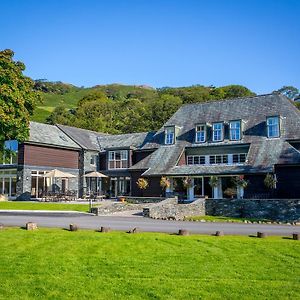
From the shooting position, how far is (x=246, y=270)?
40.7 ft

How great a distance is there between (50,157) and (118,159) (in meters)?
7.69

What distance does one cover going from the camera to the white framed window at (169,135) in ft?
141

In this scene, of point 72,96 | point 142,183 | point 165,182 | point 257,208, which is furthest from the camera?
point 72,96

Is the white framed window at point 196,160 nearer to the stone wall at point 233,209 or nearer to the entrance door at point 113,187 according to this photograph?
the stone wall at point 233,209

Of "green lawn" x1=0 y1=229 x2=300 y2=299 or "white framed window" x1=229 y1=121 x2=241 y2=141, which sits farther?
"white framed window" x1=229 y1=121 x2=241 y2=141

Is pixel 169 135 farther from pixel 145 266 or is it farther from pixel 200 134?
pixel 145 266

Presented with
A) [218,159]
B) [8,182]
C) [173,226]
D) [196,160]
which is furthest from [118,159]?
[173,226]

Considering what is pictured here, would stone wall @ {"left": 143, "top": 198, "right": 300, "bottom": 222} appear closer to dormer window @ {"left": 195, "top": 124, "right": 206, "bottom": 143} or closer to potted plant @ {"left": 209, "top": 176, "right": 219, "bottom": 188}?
potted plant @ {"left": 209, "top": 176, "right": 219, "bottom": 188}

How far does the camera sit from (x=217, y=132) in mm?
40531

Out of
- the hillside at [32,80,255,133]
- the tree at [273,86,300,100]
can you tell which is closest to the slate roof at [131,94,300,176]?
the hillside at [32,80,255,133]

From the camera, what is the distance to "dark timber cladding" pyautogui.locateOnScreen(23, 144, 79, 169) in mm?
43875

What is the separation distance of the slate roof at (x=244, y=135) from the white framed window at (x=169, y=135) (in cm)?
59

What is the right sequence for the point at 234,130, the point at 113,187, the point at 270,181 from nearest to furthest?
the point at 270,181 < the point at 234,130 < the point at 113,187

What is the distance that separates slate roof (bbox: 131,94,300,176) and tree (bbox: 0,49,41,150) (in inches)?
593
